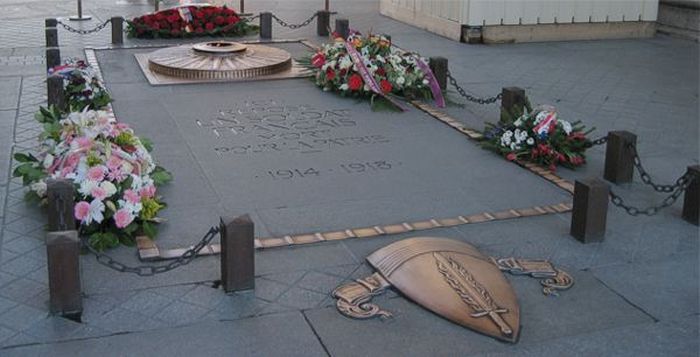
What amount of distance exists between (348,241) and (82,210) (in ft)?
4.94

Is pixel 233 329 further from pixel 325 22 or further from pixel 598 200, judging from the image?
pixel 325 22

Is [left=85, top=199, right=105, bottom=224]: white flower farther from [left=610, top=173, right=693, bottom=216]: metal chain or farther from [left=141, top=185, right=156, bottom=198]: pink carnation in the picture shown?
[left=610, top=173, right=693, bottom=216]: metal chain

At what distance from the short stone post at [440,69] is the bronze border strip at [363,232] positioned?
133 inches

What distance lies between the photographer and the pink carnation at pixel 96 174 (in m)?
5.06

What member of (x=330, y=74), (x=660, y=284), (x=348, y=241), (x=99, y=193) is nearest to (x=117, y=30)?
(x=330, y=74)

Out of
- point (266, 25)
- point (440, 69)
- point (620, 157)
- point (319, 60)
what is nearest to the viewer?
point (620, 157)

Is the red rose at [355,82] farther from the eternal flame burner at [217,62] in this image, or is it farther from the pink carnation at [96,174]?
the pink carnation at [96,174]

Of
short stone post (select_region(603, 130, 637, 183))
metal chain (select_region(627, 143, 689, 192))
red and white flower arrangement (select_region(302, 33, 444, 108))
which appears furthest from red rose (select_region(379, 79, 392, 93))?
metal chain (select_region(627, 143, 689, 192))

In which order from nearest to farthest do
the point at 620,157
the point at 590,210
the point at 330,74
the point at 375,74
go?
1. the point at 590,210
2. the point at 620,157
3. the point at 375,74
4. the point at 330,74

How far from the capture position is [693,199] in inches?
219

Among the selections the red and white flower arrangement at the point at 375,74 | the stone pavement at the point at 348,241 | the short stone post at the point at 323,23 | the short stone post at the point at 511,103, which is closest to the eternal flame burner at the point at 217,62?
the stone pavement at the point at 348,241

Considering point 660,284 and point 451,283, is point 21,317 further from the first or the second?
point 660,284

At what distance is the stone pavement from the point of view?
4105 mm

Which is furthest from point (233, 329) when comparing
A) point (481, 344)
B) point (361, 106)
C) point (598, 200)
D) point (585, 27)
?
point (585, 27)
